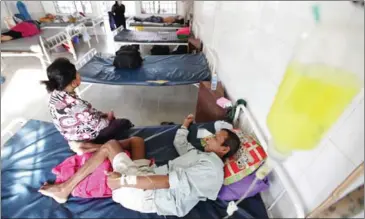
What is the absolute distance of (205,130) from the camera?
159 centimetres

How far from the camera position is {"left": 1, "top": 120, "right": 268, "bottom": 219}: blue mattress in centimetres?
116

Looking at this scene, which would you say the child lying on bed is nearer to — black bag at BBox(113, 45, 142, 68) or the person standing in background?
black bag at BBox(113, 45, 142, 68)

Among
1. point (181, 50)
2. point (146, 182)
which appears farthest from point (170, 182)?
point (181, 50)

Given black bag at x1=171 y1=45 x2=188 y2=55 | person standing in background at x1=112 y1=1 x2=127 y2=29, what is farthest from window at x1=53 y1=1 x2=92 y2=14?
black bag at x1=171 y1=45 x2=188 y2=55

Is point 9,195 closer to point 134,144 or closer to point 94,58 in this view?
point 134,144

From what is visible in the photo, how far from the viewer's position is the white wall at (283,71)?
484 mm

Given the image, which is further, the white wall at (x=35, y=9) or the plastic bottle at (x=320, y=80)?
the white wall at (x=35, y=9)

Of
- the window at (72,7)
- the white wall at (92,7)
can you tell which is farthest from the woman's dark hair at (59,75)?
the window at (72,7)

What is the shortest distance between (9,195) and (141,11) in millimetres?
5347

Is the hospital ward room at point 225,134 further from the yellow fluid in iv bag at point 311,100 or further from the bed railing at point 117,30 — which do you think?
the bed railing at point 117,30

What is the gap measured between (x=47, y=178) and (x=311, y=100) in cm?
160

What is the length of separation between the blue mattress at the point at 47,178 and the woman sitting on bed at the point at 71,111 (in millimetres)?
183

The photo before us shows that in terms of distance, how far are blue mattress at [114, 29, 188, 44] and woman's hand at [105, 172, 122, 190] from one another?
3.01m

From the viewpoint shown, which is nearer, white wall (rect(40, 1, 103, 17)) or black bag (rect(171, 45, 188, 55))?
black bag (rect(171, 45, 188, 55))
